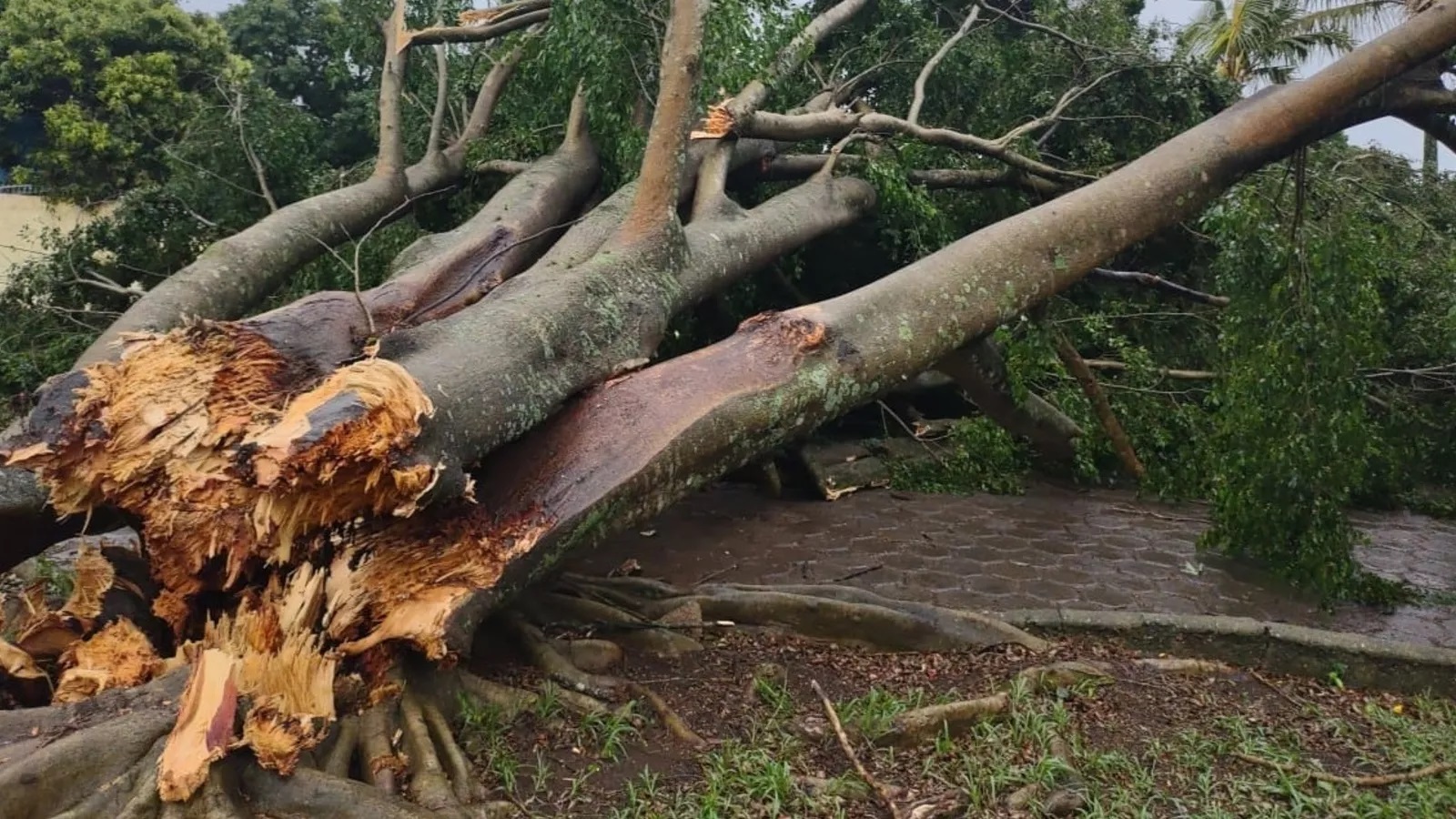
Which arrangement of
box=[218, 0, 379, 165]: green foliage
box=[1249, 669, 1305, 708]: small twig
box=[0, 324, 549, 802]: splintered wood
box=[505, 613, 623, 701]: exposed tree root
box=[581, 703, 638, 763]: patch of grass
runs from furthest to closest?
1. box=[218, 0, 379, 165]: green foliage
2. box=[1249, 669, 1305, 708]: small twig
3. box=[505, 613, 623, 701]: exposed tree root
4. box=[581, 703, 638, 763]: patch of grass
5. box=[0, 324, 549, 802]: splintered wood

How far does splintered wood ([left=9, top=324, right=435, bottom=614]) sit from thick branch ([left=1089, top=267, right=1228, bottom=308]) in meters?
5.10

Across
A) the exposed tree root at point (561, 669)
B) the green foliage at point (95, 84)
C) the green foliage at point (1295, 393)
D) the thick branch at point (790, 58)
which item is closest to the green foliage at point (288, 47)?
the green foliage at point (95, 84)

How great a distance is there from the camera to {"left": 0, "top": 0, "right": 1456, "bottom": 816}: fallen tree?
2361 mm

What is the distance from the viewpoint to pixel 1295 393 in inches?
196

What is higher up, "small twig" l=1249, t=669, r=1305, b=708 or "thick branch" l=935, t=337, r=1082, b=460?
"thick branch" l=935, t=337, r=1082, b=460

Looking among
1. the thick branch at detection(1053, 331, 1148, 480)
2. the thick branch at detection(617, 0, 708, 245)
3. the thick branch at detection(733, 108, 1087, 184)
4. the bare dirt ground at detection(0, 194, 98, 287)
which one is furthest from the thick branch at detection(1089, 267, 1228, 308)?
the bare dirt ground at detection(0, 194, 98, 287)

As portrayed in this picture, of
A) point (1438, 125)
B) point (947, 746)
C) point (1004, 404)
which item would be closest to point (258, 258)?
point (947, 746)

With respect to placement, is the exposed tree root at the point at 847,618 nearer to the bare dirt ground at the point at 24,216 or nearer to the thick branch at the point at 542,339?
the thick branch at the point at 542,339

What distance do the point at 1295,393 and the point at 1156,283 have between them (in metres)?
1.85

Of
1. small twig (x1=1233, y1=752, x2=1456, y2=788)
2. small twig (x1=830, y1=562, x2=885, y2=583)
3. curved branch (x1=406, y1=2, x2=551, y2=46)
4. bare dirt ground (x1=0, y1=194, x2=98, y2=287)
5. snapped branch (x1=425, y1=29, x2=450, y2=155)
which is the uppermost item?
curved branch (x1=406, y1=2, x2=551, y2=46)

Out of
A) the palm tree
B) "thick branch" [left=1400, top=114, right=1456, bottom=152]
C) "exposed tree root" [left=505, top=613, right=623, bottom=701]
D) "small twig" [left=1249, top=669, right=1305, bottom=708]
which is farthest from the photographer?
the palm tree

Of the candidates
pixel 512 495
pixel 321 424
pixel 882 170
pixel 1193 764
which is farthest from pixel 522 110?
pixel 1193 764

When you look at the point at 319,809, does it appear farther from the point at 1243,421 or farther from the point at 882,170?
the point at 882,170

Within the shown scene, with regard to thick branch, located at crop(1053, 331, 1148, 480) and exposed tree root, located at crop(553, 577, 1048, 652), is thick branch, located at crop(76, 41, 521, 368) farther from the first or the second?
thick branch, located at crop(1053, 331, 1148, 480)
